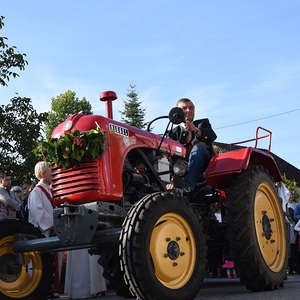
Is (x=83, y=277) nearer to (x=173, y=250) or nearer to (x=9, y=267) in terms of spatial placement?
(x=9, y=267)

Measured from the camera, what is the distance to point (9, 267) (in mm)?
5383

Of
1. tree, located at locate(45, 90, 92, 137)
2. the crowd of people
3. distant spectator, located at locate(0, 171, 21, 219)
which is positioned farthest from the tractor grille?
tree, located at locate(45, 90, 92, 137)

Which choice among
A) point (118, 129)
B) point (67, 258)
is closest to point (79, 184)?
point (118, 129)

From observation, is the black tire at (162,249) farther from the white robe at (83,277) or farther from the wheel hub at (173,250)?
the white robe at (83,277)

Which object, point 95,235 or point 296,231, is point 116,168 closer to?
point 95,235

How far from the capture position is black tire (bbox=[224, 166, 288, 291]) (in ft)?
18.5

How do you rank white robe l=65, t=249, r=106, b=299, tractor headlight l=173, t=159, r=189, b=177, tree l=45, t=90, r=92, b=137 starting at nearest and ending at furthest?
tractor headlight l=173, t=159, r=189, b=177 < white robe l=65, t=249, r=106, b=299 < tree l=45, t=90, r=92, b=137

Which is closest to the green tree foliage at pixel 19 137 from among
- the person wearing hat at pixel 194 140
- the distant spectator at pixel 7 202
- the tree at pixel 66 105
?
the distant spectator at pixel 7 202

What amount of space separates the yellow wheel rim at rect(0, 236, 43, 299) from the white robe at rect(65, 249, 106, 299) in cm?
142

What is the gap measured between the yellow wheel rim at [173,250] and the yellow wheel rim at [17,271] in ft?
5.04

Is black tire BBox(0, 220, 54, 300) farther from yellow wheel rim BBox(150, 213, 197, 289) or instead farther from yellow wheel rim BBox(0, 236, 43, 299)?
yellow wheel rim BBox(150, 213, 197, 289)

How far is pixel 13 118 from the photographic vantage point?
44.6 feet

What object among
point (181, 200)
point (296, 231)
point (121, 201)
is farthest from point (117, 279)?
point (296, 231)

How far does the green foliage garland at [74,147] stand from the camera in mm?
4848
